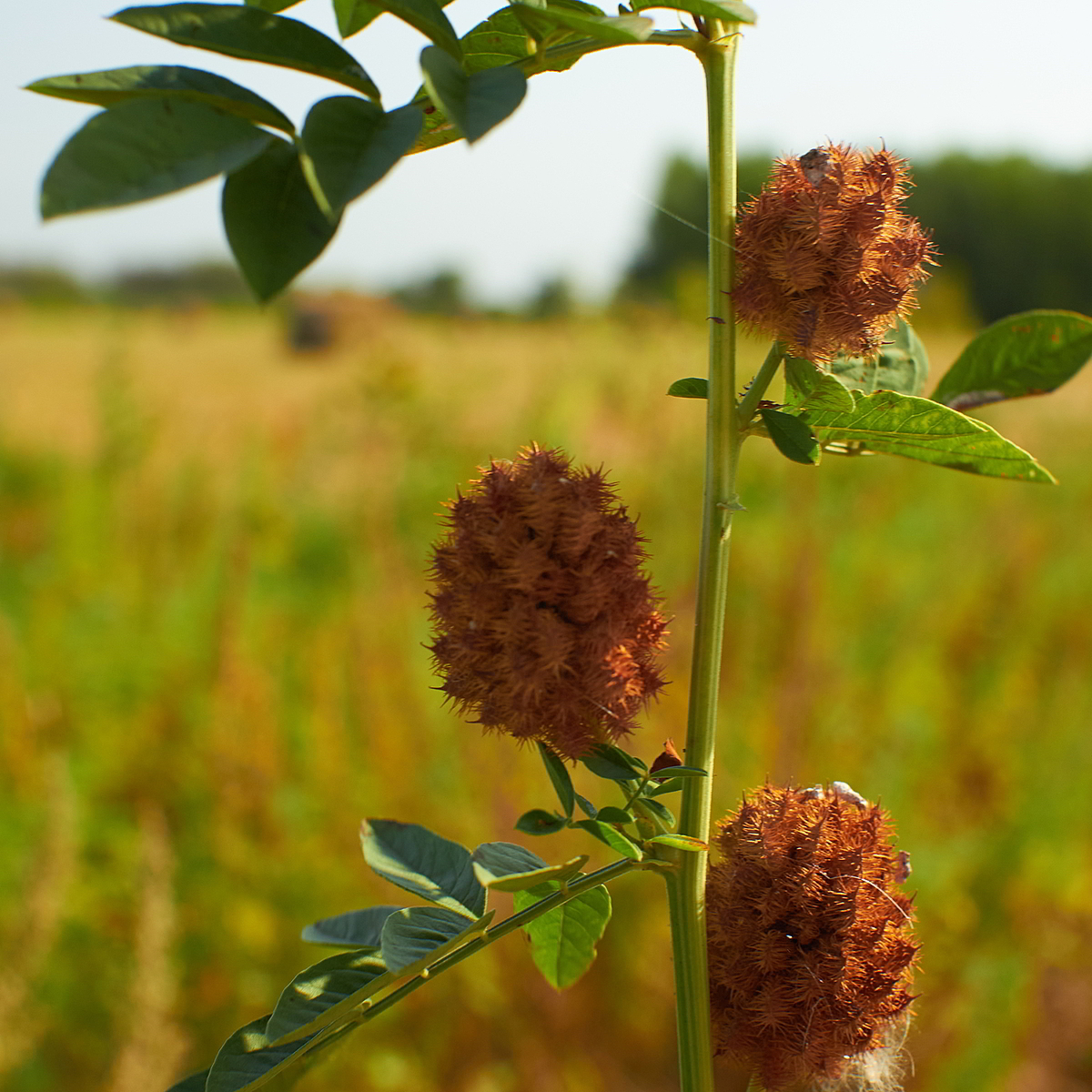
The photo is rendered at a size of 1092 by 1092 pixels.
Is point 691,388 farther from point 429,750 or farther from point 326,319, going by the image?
point 326,319

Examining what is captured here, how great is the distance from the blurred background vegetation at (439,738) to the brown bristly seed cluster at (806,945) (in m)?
0.66

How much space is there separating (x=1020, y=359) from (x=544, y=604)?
1.29 ft

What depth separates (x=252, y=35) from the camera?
42 centimetres

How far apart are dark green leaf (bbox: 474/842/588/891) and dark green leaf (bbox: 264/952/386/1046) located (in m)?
0.08

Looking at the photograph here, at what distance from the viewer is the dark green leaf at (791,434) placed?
0.54 metres

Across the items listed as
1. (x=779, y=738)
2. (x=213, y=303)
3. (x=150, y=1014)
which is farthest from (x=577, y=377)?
(x=213, y=303)

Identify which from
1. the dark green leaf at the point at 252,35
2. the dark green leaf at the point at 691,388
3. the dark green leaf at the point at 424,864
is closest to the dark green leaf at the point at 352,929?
the dark green leaf at the point at 424,864

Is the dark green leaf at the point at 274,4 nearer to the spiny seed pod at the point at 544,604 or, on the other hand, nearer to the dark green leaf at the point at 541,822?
the spiny seed pod at the point at 544,604

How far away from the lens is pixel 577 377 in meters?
5.64

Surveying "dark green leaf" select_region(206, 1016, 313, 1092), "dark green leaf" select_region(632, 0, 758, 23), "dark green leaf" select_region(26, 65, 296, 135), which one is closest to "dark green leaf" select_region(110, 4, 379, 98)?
"dark green leaf" select_region(26, 65, 296, 135)

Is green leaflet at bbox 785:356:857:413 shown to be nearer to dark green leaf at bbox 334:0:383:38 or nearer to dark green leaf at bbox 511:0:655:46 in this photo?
dark green leaf at bbox 511:0:655:46

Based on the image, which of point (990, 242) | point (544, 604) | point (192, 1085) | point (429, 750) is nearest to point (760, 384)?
point (544, 604)

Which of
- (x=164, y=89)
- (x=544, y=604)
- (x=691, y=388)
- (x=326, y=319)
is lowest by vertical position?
(x=544, y=604)

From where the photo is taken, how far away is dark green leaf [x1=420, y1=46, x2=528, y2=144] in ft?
1.25
